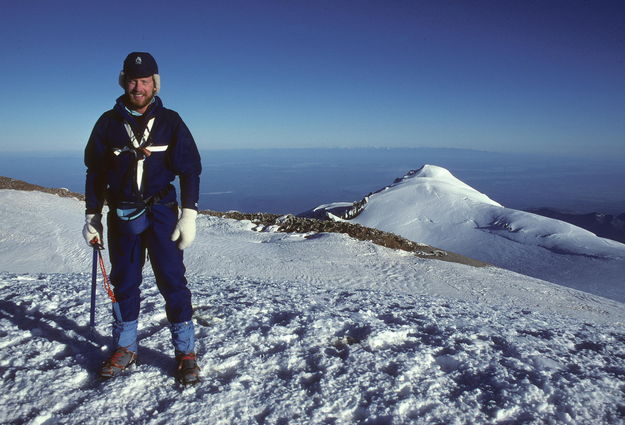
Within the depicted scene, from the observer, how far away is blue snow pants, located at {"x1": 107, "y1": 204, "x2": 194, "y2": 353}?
3229 millimetres

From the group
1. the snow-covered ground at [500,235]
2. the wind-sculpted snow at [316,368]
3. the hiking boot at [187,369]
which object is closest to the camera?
the wind-sculpted snow at [316,368]

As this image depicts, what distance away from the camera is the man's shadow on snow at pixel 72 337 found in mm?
3438

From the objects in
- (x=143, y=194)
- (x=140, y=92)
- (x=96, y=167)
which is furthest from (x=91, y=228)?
(x=140, y=92)

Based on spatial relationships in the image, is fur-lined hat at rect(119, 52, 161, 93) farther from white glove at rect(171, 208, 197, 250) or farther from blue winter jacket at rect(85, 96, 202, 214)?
white glove at rect(171, 208, 197, 250)

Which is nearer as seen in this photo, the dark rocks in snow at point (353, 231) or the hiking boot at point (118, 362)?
the hiking boot at point (118, 362)

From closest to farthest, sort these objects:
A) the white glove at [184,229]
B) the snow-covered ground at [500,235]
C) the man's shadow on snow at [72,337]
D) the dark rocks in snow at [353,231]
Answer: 1. the white glove at [184,229]
2. the man's shadow on snow at [72,337]
3. the dark rocks in snow at [353,231]
4. the snow-covered ground at [500,235]

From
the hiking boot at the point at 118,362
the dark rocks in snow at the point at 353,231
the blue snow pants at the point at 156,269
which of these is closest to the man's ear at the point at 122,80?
the blue snow pants at the point at 156,269

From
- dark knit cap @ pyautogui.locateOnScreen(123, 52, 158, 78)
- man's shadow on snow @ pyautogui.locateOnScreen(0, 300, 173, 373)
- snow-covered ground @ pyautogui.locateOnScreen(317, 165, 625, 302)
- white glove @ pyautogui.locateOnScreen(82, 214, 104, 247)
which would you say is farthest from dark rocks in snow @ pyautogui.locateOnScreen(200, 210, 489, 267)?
dark knit cap @ pyautogui.locateOnScreen(123, 52, 158, 78)

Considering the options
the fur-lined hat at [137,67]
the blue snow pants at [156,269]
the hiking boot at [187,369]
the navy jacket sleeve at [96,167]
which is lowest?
the hiking boot at [187,369]

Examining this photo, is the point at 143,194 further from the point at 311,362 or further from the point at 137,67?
the point at 311,362

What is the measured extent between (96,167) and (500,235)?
64.3ft

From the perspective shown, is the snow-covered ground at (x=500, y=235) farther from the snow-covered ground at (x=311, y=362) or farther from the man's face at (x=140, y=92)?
the man's face at (x=140, y=92)

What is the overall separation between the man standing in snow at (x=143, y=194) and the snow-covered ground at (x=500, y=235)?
40.9ft

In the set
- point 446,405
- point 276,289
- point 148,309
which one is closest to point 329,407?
point 446,405
